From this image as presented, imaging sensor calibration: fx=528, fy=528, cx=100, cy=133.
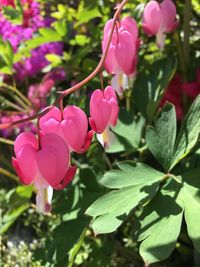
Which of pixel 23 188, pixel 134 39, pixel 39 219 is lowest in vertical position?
pixel 39 219

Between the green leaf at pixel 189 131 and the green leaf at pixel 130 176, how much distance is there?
65mm

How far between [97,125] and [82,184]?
19.9 inches

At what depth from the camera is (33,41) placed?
5.42 feet

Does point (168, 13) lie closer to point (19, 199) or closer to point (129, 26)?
point (129, 26)

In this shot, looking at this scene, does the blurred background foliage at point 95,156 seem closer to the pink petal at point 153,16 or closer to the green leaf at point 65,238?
the green leaf at point 65,238

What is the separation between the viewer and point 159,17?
4.26 ft

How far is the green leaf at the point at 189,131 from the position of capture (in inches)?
44.5

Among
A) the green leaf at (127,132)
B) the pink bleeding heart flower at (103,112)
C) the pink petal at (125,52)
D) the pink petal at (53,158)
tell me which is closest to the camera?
the pink petal at (53,158)

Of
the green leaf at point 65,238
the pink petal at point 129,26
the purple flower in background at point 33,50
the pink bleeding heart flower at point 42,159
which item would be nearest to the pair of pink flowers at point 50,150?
the pink bleeding heart flower at point 42,159

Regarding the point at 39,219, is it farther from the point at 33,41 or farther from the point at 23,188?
the point at 33,41

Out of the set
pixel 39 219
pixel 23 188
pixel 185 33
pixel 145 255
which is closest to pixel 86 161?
pixel 39 219

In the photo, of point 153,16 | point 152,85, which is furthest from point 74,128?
point 152,85

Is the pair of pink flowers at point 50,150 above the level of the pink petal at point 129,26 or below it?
below

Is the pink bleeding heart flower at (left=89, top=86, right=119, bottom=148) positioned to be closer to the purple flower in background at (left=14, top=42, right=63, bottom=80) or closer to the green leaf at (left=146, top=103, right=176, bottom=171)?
the green leaf at (left=146, top=103, right=176, bottom=171)
